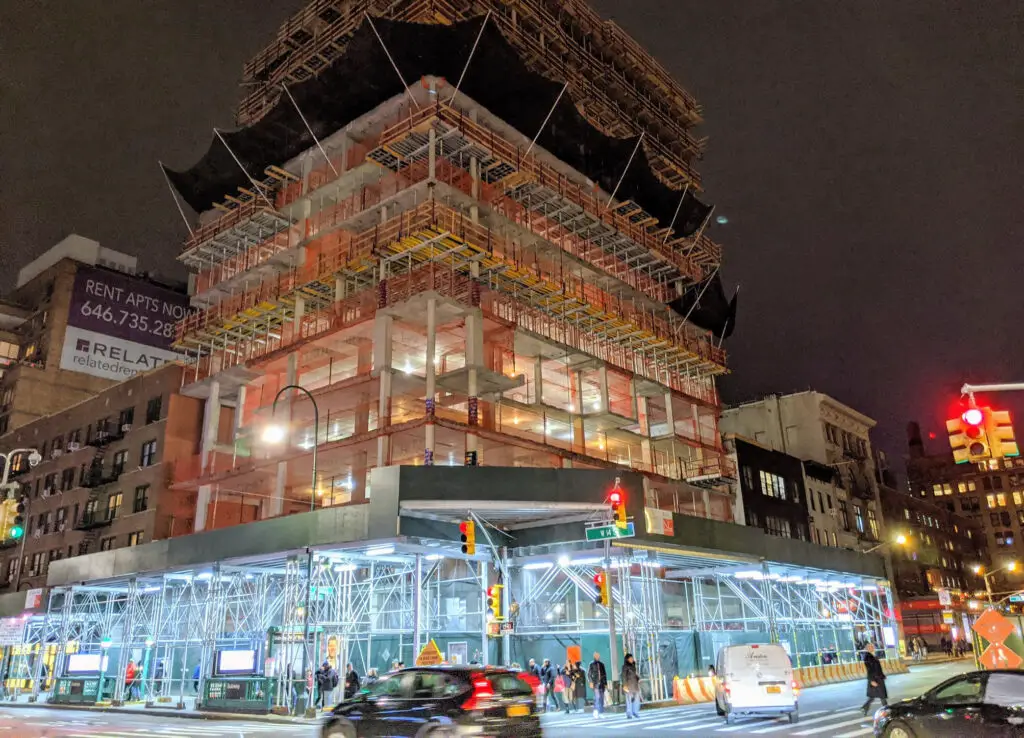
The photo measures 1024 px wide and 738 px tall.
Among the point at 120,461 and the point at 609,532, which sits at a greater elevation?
the point at 120,461

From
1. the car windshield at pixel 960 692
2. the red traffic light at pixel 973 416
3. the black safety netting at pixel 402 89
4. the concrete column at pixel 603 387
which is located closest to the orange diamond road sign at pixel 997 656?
the car windshield at pixel 960 692

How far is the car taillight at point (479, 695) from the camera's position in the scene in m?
13.3

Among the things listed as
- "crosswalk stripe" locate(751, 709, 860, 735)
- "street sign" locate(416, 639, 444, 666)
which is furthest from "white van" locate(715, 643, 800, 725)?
"street sign" locate(416, 639, 444, 666)

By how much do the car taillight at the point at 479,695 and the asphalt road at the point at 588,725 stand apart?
20.4 ft

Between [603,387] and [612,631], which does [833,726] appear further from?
[603,387]

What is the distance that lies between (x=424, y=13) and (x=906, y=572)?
67.3 m

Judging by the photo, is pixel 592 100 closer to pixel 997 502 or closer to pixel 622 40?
A: pixel 622 40

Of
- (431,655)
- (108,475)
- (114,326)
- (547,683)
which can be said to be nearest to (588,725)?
(431,655)

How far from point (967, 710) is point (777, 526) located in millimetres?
49893

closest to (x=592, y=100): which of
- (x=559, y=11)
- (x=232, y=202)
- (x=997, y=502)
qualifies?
(x=559, y=11)

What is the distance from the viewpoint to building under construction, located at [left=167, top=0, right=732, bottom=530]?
4325 cm

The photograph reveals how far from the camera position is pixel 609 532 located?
24891mm

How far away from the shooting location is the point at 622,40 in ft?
212

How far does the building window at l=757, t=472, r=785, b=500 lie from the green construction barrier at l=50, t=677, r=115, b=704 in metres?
44.3
